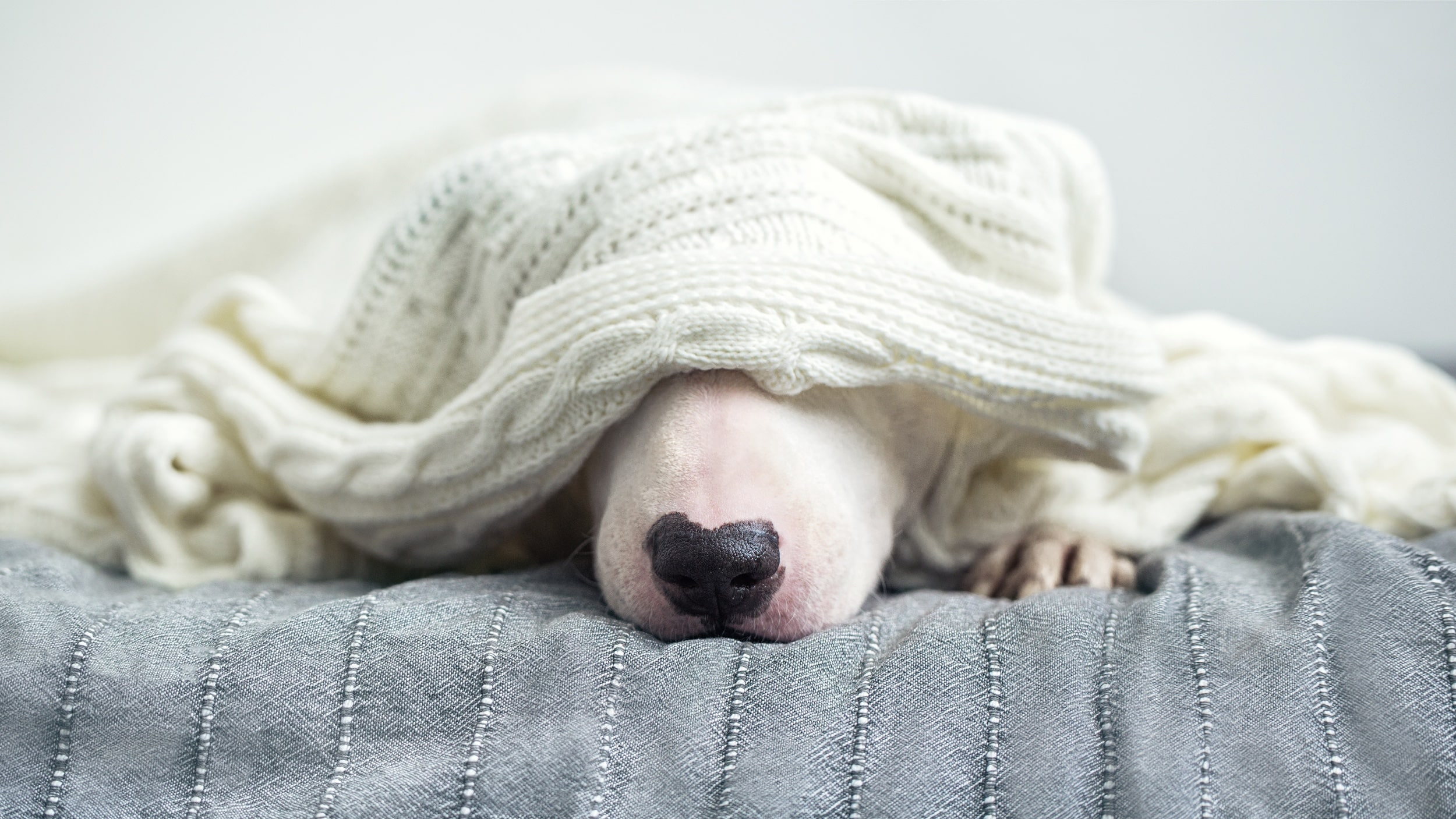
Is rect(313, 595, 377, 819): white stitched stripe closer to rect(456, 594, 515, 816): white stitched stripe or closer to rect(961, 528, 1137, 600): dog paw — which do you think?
rect(456, 594, 515, 816): white stitched stripe

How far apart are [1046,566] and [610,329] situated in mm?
396

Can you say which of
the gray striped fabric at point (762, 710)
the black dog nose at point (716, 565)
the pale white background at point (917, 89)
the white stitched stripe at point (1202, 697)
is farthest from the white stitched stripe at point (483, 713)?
the pale white background at point (917, 89)

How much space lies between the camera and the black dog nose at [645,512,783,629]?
2.01 feet

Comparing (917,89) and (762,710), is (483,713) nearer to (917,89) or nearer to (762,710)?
(762,710)

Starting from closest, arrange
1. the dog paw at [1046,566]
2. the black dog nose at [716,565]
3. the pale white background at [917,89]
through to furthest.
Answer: the black dog nose at [716,565], the dog paw at [1046,566], the pale white background at [917,89]

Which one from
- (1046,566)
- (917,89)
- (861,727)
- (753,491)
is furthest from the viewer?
(917,89)

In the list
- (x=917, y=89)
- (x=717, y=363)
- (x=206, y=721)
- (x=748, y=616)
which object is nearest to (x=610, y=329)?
(x=717, y=363)

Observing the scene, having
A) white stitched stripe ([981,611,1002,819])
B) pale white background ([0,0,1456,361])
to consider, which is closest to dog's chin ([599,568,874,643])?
white stitched stripe ([981,611,1002,819])

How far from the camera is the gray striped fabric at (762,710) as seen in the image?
1.68 feet

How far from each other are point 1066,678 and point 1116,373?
30cm

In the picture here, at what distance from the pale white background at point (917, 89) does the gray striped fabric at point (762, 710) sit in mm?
1079

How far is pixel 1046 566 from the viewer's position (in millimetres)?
798

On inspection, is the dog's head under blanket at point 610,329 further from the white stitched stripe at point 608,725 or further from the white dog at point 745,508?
the white stitched stripe at point 608,725

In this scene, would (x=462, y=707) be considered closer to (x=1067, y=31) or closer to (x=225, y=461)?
(x=225, y=461)
